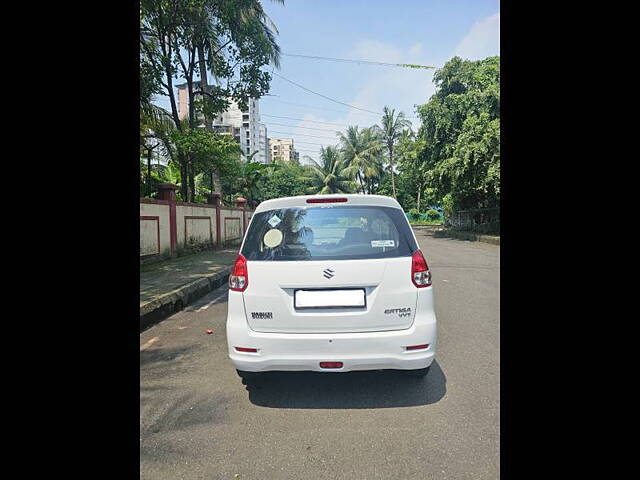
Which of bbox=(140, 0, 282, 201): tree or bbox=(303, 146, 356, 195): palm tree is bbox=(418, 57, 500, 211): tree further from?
bbox=(303, 146, 356, 195): palm tree

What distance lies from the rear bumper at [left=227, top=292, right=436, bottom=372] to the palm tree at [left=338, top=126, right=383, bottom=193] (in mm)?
42212

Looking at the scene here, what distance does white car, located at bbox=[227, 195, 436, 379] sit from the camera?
9.07 feet

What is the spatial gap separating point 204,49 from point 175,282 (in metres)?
11.2

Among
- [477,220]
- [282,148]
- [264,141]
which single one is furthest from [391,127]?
[282,148]

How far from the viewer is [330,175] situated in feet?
138

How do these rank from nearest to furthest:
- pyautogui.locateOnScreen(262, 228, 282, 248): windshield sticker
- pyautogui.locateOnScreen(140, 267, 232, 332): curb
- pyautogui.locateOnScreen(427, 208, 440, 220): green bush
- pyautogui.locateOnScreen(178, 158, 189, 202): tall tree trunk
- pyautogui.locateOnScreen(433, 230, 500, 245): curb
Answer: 1. pyautogui.locateOnScreen(262, 228, 282, 248): windshield sticker
2. pyautogui.locateOnScreen(140, 267, 232, 332): curb
3. pyautogui.locateOnScreen(178, 158, 189, 202): tall tree trunk
4. pyautogui.locateOnScreen(433, 230, 500, 245): curb
5. pyautogui.locateOnScreen(427, 208, 440, 220): green bush

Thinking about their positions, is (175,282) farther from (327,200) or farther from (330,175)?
(330,175)

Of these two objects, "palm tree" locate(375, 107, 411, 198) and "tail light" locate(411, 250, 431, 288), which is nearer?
"tail light" locate(411, 250, 431, 288)

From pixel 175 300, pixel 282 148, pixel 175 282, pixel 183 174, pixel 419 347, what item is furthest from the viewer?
pixel 282 148

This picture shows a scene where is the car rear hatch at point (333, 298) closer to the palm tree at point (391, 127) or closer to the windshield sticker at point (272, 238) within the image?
the windshield sticker at point (272, 238)

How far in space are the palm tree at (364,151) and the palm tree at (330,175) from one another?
169cm

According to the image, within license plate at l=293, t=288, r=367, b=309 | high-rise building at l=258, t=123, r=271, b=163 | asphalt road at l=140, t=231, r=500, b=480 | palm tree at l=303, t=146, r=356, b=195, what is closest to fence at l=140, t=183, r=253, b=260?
asphalt road at l=140, t=231, r=500, b=480
